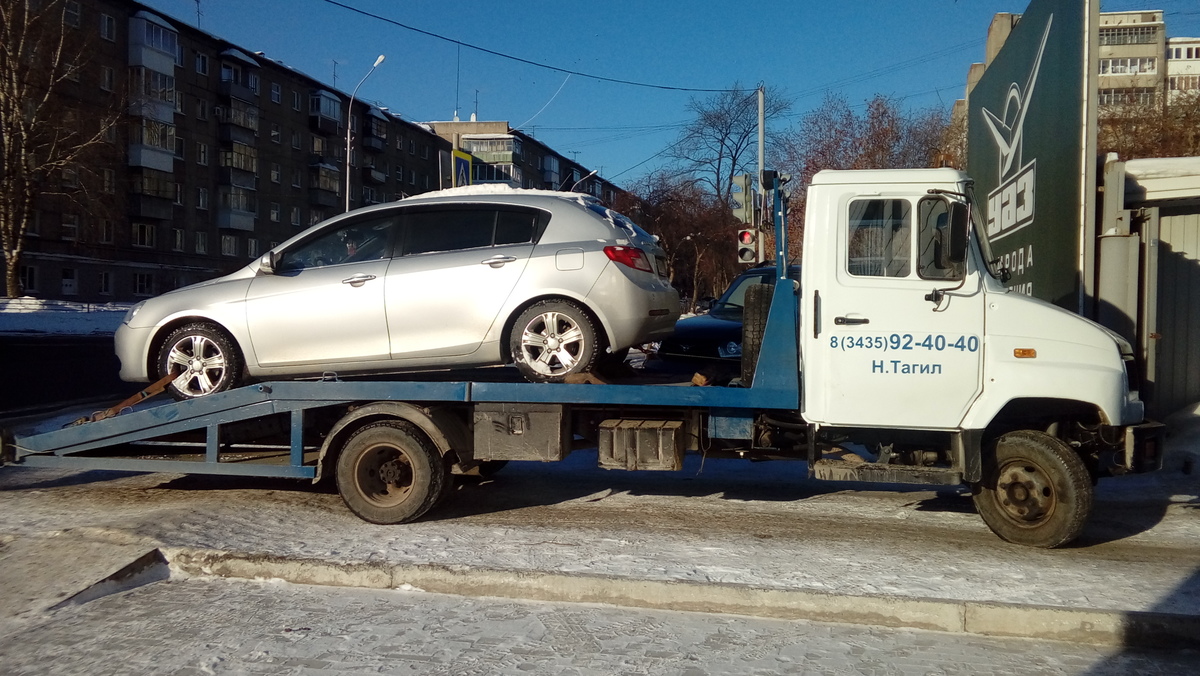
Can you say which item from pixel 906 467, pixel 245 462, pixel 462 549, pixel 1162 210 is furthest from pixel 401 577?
pixel 1162 210

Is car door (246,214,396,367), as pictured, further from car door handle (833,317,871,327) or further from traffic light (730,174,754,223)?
traffic light (730,174,754,223)

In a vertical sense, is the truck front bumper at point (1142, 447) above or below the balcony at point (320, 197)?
below

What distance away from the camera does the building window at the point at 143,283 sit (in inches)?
1746

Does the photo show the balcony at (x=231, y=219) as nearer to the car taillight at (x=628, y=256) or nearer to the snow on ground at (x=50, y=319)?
the snow on ground at (x=50, y=319)

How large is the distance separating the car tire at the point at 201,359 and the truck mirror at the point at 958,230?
554 cm

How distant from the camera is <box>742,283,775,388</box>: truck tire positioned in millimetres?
6496

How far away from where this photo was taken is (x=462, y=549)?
6.08 m

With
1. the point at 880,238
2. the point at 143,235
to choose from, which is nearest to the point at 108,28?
the point at 143,235

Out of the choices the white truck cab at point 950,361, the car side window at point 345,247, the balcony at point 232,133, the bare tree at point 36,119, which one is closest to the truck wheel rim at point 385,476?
the car side window at point 345,247

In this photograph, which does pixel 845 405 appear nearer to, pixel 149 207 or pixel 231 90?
pixel 149 207

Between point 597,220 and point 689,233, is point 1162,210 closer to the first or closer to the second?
point 597,220

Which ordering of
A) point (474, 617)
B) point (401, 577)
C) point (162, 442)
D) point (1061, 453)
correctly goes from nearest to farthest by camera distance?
1. point (474, 617)
2. point (401, 577)
3. point (1061, 453)
4. point (162, 442)

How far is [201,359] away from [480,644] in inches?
153

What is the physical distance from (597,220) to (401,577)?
3.08 meters
